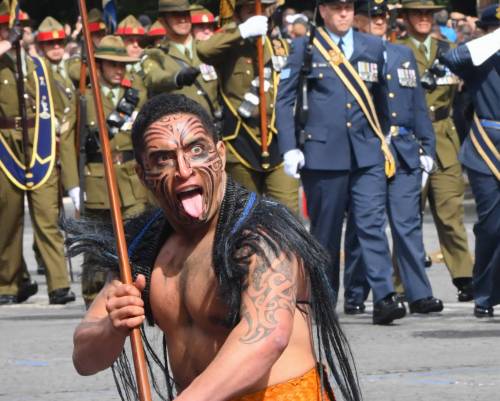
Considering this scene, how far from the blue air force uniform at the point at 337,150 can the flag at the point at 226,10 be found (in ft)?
5.54

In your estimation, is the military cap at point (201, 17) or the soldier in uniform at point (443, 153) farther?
the military cap at point (201, 17)

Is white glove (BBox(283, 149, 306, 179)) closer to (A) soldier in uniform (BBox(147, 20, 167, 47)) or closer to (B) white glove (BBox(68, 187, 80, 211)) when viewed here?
(B) white glove (BBox(68, 187, 80, 211))

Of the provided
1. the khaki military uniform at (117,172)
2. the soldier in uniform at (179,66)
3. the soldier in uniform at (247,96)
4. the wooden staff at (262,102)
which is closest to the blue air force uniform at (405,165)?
the soldier in uniform at (247,96)

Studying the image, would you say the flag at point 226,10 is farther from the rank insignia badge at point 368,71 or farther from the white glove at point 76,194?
the rank insignia badge at point 368,71

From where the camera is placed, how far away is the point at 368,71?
35.7ft

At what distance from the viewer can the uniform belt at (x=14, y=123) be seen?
12984 millimetres

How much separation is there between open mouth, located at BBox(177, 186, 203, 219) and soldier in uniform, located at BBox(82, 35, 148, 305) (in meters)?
7.31

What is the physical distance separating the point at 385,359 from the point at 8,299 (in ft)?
15.5

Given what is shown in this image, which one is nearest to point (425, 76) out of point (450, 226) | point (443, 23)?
point (450, 226)

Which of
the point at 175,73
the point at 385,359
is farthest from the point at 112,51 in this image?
the point at 385,359

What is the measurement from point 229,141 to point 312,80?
167 cm

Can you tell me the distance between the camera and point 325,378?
15.2 feet

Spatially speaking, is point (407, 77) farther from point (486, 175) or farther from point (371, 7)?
point (371, 7)

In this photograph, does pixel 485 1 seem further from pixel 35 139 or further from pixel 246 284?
pixel 246 284
